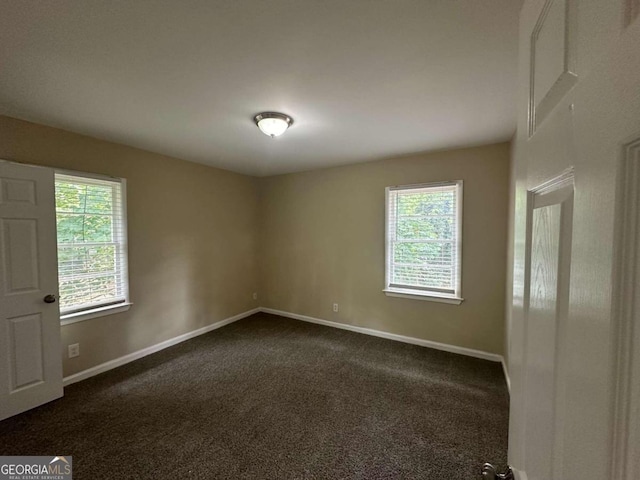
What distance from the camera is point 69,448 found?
185 centimetres

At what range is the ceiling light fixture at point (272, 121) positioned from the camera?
87.9 inches

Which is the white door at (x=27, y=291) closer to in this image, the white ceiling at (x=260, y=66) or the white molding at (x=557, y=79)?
the white ceiling at (x=260, y=66)

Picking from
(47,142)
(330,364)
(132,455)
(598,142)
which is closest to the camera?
(598,142)

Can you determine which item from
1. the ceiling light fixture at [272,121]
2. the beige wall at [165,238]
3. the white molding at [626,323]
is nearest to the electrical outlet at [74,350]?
the beige wall at [165,238]

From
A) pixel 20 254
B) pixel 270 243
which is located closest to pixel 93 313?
pixel 20 254

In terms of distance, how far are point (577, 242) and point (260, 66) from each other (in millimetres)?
1756

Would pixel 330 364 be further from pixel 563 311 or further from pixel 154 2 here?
pixel 154 2

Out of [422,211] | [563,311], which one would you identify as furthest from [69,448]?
[422,211]

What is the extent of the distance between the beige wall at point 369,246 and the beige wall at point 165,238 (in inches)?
22.2

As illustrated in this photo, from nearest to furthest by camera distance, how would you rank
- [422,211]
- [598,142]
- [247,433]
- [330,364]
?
[598,142] < [247,433] < [330,364] < [422,211]

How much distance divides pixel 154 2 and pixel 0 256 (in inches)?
89.7

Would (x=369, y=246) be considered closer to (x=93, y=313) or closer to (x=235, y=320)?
(x=235, y=320)

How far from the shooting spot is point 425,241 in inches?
135

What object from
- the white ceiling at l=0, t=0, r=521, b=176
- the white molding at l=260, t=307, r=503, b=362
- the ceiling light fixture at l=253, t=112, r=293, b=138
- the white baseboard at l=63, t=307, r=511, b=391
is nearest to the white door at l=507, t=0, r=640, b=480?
the white ceiling at l=0, t=0, r=521, b=176
